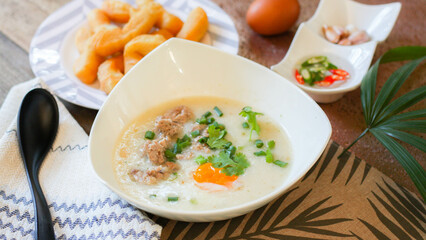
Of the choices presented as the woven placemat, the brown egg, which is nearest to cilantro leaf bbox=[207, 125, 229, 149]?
the woven placemat

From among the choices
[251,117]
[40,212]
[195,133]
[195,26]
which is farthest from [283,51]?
[40,212]

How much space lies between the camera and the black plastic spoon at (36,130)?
137 cm

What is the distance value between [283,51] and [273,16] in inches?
7.1

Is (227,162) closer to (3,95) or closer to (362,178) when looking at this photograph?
(362,178)

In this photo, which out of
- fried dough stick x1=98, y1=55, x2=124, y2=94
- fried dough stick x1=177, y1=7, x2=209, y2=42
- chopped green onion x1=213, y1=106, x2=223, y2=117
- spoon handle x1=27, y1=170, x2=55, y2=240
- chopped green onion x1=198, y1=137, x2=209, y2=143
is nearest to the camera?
spoon handle x1=27, y1=170, x2=55, y2=240

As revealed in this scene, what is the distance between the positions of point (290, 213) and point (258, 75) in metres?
0.52

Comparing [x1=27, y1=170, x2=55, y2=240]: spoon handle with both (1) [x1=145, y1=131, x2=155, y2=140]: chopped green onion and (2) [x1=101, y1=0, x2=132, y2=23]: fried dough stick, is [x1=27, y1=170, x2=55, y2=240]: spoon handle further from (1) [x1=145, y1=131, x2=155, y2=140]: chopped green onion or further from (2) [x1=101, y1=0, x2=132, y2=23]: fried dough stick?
(2) [x1=101, y1=0, x2=132, y2=23]: fried dough stick

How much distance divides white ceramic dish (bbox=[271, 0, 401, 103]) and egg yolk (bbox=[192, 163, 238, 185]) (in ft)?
2.01

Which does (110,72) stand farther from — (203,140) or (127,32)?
(203,140)

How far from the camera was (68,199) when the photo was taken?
1.32 m

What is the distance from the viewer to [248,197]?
1238mm

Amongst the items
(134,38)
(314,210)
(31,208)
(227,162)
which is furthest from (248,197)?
(134,38)

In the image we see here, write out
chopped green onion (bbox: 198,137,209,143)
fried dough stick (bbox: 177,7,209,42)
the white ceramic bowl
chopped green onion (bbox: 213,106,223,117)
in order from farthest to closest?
fried dough stick (bbox: 177,7,209,42), chopped green onion (bbox: 213,106,223,117), chopped green onion (bbox: 198,137,209,143), the white ceramic bowl

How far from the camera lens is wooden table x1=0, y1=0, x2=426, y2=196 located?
160cm
